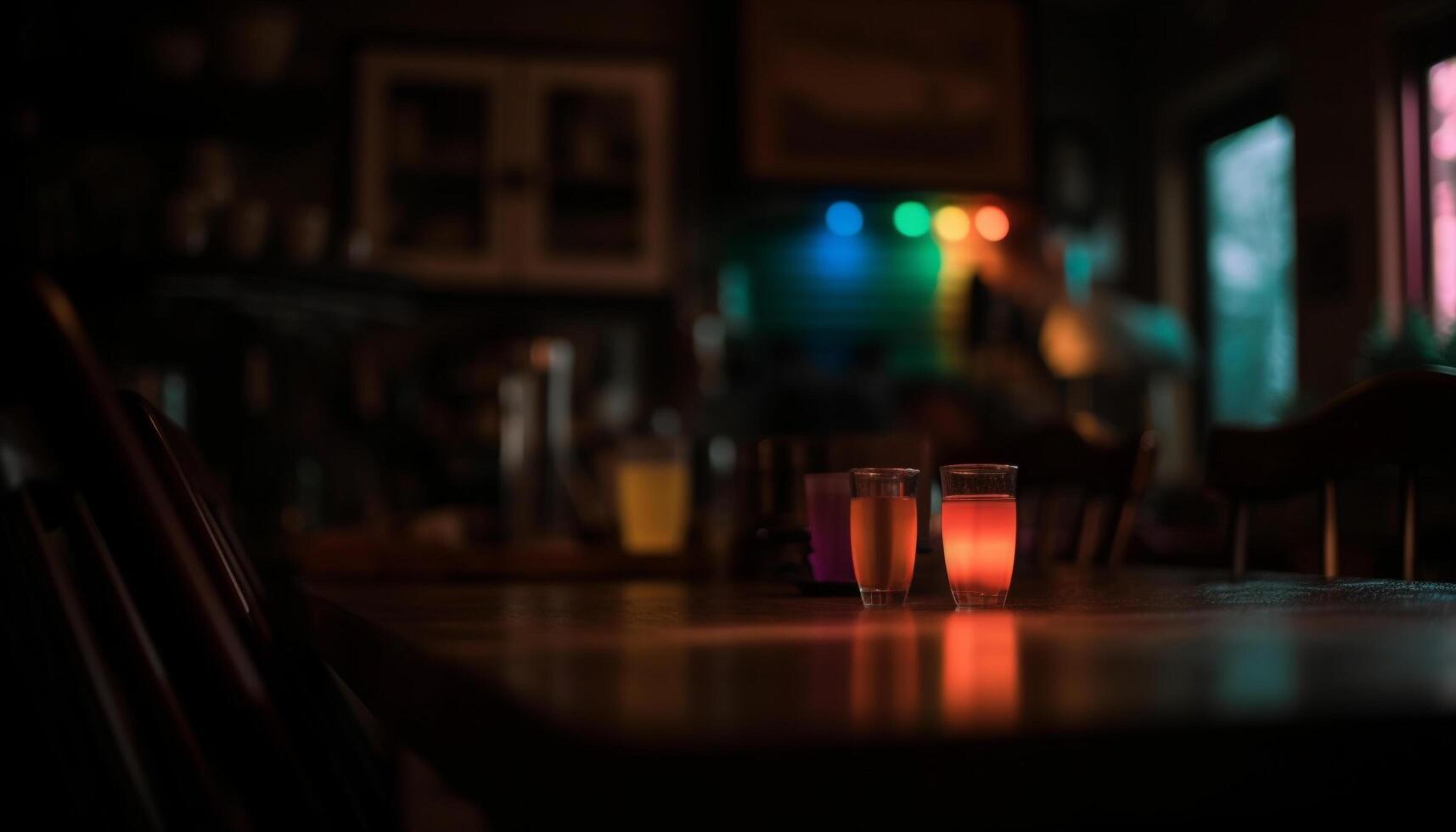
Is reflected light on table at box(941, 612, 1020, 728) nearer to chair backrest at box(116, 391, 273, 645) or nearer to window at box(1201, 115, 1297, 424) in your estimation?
chair backrest at box(116, 391, 273, 645)

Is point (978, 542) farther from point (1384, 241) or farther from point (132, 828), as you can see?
point (1384, 241)

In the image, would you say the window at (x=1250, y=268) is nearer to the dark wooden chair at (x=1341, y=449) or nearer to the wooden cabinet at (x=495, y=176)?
the wooden cabinet at (x=495, y=176)

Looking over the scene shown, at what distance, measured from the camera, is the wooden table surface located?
344 millimetres

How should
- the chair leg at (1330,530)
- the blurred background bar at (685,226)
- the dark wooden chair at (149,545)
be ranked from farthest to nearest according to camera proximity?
1. the blurred background bar at (685,226)
2. the chair leg at (1330,530)
3. the dark wooden chair at (149,545)

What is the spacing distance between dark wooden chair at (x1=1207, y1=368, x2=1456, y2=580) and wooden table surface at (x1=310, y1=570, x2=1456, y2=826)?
0.56 meters

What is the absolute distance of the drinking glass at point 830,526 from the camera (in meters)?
1.03

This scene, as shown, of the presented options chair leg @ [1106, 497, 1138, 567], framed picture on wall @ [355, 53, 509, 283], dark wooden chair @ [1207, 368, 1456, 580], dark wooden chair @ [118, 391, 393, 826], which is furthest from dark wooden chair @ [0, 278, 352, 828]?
framed picture on wall @ [355, 53, 509, 283]

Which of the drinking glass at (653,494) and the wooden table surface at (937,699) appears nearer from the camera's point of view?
the wooden table surface at (937,699)

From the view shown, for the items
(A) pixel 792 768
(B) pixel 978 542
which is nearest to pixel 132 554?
(A) pixel 792 768

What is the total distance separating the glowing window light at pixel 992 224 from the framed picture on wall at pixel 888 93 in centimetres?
34

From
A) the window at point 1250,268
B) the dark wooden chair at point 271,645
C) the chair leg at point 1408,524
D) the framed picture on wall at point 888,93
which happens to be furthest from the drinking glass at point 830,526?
the window at point 1250,268

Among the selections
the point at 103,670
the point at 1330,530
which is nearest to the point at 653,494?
the point at 1330,530

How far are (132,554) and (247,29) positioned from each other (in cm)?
346

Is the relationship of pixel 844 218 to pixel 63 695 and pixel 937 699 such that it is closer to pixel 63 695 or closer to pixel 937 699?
pixel 63 695
